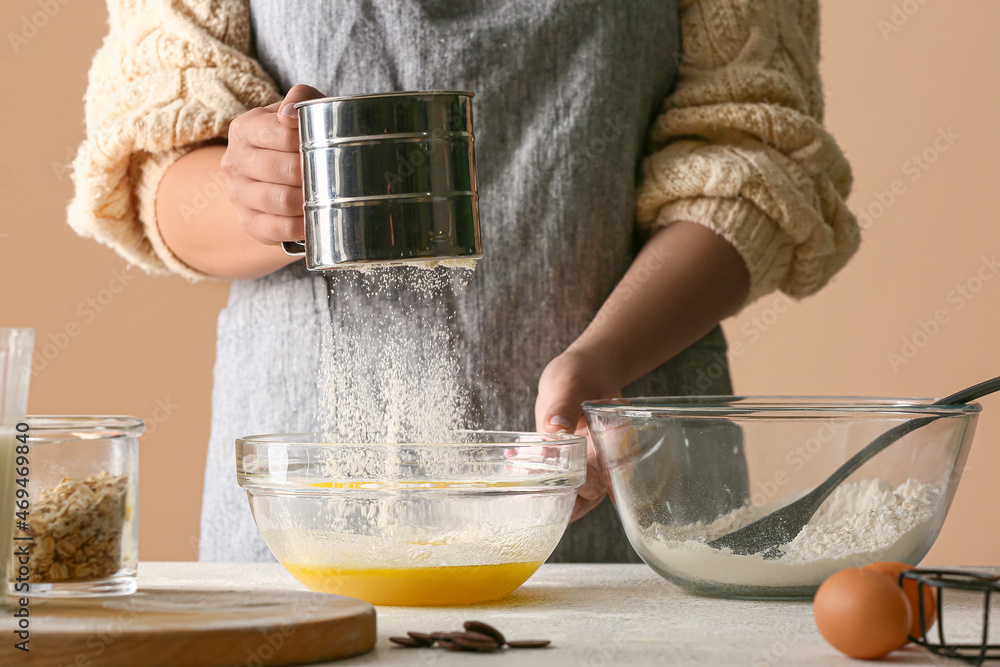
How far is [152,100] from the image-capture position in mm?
1071

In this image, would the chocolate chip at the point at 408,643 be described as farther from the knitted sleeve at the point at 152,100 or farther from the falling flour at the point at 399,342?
the knitted sleeve at the point at 152,100

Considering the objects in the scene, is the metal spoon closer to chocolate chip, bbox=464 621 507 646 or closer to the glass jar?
chocolate chip, bbox=464 621 507 646

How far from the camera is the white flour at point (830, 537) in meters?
0.67

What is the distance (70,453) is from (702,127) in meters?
0.73

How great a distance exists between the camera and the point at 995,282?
7.79 feet

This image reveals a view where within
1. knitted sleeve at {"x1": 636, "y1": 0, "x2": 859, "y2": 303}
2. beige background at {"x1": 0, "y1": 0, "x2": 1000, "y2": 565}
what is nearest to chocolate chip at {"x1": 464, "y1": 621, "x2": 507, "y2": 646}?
knitted sleeve at {"x1": 636, "y1": 0, "x2": 859, "y2": 303}

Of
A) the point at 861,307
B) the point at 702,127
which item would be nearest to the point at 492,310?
the point at 702,127

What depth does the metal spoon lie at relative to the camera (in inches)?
26.6

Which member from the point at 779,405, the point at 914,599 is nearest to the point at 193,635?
the point at 914,599

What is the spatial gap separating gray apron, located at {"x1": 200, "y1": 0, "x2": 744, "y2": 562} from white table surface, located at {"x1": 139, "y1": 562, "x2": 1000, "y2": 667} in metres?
0.32

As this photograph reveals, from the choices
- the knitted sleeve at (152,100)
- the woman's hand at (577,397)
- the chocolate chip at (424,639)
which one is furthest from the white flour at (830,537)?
the knitted sleeve at (152,100)

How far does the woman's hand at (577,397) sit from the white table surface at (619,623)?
0.22ft

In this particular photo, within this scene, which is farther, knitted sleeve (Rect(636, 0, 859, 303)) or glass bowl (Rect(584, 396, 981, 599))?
knitted sleeve (Rect(636, 0, 859, 303))

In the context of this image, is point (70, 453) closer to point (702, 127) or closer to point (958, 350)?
point (702, 127)
